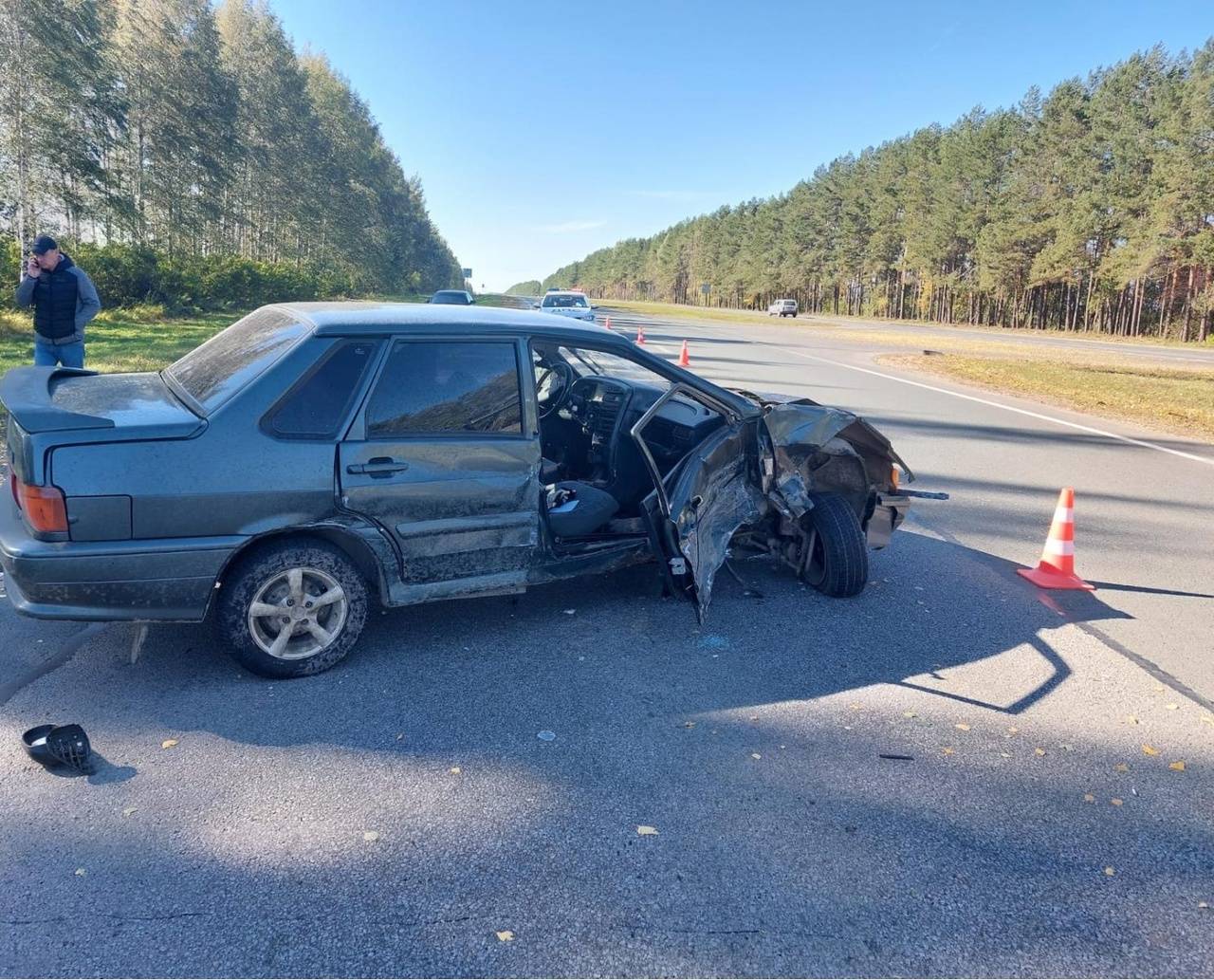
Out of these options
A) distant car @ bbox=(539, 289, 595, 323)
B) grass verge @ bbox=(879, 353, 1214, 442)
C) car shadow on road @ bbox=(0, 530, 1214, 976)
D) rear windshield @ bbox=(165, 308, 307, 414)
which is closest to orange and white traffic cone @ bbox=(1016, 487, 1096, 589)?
car shadow on road @ bbox=(0, 530, 1214, 976)

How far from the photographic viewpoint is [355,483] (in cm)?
388

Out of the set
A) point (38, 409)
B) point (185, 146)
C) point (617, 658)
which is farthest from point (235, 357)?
point (185, 146)

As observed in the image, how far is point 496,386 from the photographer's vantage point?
14.2 feet

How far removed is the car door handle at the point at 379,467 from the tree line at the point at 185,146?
22.3m

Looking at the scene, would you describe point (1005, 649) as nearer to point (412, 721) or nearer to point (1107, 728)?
point (1107, 728)

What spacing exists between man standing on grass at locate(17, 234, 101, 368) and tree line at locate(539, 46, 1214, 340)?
160 ft

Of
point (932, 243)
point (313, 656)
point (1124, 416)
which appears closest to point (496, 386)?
point (313, 656)

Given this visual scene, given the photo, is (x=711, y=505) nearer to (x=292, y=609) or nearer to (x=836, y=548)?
(x=836, y=548)

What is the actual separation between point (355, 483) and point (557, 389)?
2.43m

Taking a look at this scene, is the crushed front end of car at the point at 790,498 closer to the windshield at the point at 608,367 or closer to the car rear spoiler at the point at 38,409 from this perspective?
the windshield at the point at 608,367

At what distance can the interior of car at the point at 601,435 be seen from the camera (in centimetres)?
493

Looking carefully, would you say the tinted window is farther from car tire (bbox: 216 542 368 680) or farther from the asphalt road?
the asphalt road

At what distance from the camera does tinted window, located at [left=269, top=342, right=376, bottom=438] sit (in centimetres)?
382

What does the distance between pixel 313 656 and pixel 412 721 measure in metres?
0.66
